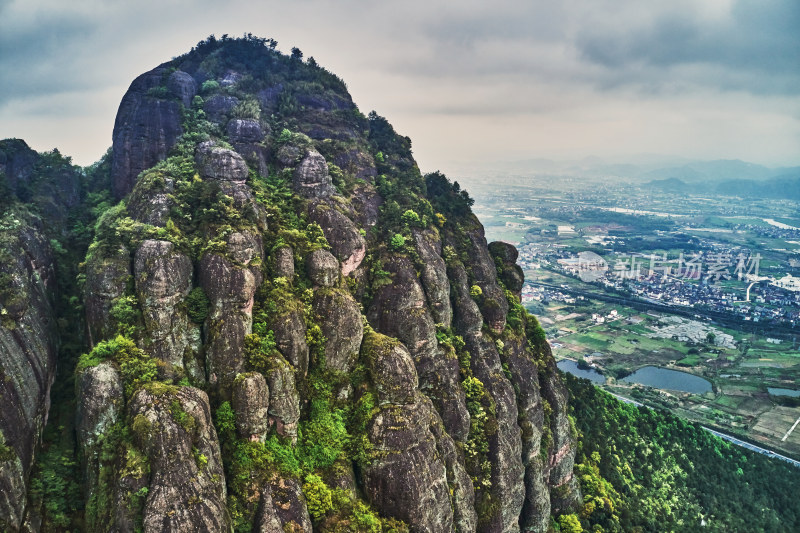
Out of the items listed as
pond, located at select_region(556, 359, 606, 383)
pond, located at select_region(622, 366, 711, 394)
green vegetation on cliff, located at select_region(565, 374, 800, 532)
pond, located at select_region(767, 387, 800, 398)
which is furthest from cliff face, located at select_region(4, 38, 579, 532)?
pond, located at select_region(767, 387, 800, 398)

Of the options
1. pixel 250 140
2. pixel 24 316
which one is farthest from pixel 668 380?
pixel 24 316

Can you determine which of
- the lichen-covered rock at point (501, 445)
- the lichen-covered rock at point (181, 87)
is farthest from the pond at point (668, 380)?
the lichen-covered rock at point (181, 87)

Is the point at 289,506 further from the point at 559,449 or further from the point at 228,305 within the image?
the point at 559,449

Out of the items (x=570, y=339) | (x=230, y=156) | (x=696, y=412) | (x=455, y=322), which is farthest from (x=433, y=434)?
(x=570, y=339)

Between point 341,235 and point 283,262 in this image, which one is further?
point 341,235

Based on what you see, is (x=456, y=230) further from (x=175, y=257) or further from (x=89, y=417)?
(x=89, y=417)

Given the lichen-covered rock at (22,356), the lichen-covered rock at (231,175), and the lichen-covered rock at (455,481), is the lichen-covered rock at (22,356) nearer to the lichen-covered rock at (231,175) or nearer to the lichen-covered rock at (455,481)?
the lichen-covered rock at (231,175)
